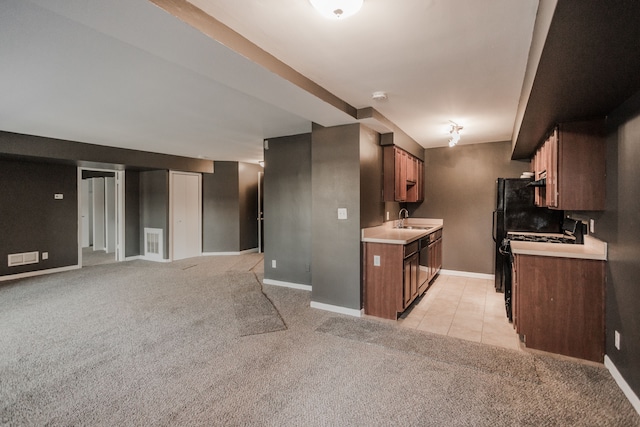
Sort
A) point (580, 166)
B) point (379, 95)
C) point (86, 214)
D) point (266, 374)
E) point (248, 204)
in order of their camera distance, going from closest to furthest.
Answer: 1. point (266, 374)
2. point (580, 166)
3. point (379, 95)
4. point (248, 204)
5. point (86, 214)

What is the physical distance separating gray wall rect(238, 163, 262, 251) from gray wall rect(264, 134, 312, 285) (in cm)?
266

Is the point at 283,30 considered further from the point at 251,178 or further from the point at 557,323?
the point at 251,178

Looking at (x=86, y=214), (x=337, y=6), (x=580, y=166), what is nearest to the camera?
(x=337, y=6)

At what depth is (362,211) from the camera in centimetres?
368

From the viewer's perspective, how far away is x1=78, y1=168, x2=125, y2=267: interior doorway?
22.8 ft

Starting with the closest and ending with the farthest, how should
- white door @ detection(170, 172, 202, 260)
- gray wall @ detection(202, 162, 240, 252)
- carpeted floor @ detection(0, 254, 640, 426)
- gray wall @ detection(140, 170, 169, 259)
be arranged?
carpeted floor @ detection(0, 254, 640, 426) < gray wall @ detection(140, 170, 169, 259) < white door @ detection(170, 172, 202, 260) < gray wall @ detection(202, 162, 240, 252)

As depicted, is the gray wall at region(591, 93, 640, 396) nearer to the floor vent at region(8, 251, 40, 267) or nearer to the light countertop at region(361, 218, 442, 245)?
the light countertop at region(361, 218, 442, 245)

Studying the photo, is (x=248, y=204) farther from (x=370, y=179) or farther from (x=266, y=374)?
(x=266, y=374)

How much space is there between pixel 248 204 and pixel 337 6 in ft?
21.7

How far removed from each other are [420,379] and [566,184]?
2.09 metres

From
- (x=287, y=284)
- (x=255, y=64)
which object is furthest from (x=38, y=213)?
(x=255, y=64)

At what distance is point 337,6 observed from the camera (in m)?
1.50

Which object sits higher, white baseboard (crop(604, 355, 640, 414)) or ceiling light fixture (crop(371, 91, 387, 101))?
ceiling light fixture (crop(371, 91, 387, 101))

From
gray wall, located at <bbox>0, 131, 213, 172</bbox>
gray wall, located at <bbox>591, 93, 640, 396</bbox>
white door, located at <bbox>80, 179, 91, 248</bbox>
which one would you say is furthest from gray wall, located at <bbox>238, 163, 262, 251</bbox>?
gray wall, located at <bbox>591, 93, 640, 396</bbox>
